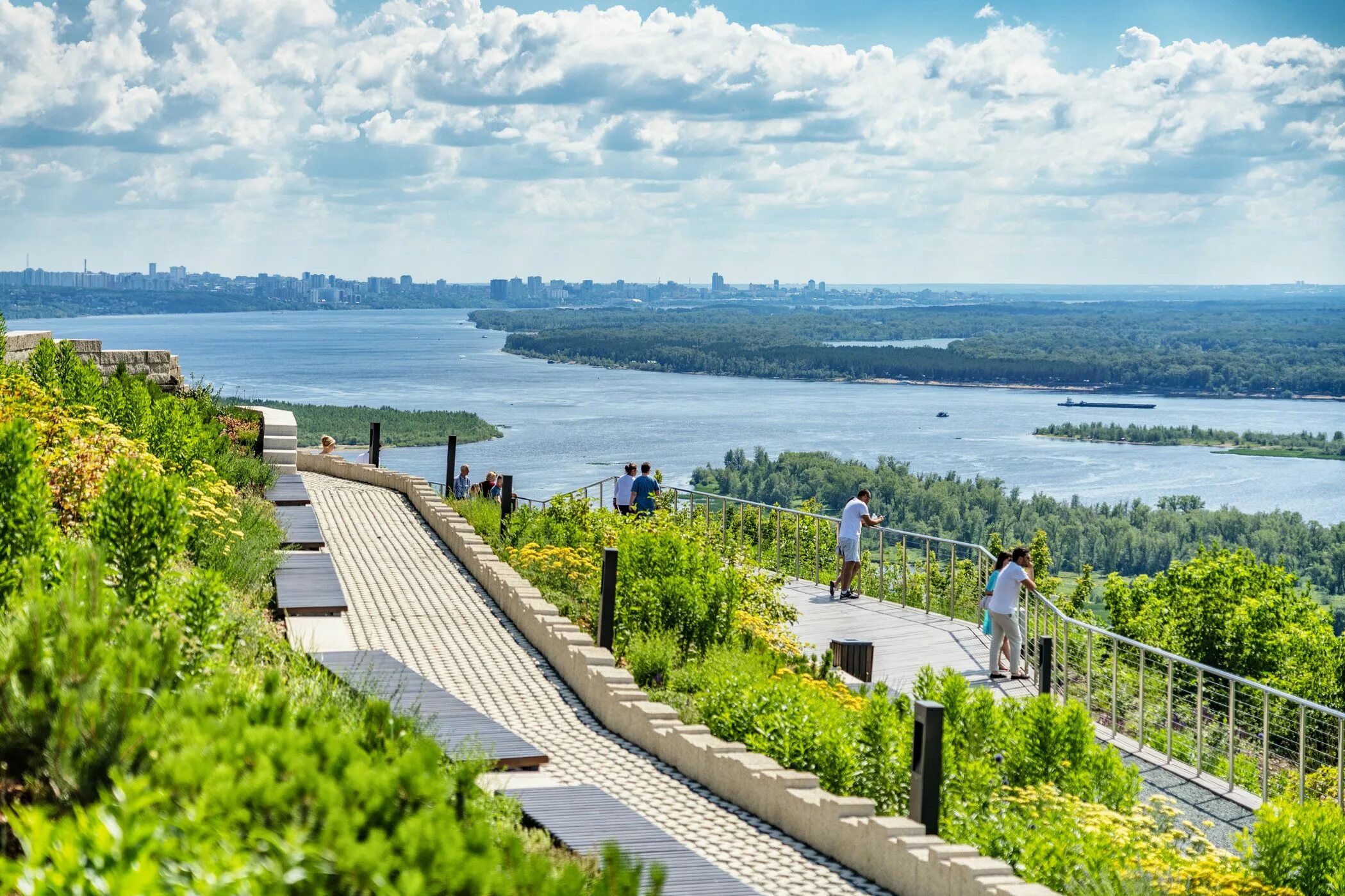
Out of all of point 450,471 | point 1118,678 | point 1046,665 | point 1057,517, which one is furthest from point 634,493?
point 1057,517

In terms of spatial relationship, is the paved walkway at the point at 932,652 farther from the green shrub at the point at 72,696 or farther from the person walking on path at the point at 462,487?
the green shrub at the point at 72,696

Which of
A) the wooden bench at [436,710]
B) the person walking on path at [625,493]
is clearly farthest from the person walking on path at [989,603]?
the person walking on path at [625,493]

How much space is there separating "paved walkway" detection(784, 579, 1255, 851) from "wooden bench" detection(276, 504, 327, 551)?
5168mm

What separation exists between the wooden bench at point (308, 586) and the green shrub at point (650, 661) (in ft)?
8.50

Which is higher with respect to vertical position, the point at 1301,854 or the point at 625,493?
the point at 625,493

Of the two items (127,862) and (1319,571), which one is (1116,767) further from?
(1319,571)

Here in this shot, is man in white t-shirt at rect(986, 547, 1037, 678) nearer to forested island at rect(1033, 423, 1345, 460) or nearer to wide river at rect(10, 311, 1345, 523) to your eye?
wide river at rect(10, 311, 1345, 523)

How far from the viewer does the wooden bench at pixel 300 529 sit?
48.8 ft

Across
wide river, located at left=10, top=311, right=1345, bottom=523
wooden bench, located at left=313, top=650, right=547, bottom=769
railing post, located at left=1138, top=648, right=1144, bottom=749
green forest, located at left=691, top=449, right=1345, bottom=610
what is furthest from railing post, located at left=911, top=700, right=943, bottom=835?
wide river, located at left=10, top=311, right=1345, bottom=523

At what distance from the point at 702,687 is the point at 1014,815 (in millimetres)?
3531

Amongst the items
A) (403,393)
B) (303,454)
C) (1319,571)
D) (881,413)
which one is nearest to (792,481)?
(1319,571)

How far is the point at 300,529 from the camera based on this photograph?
15.5m

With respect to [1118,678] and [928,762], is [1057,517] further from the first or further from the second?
[928,762]

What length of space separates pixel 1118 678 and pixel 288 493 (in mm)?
10841
